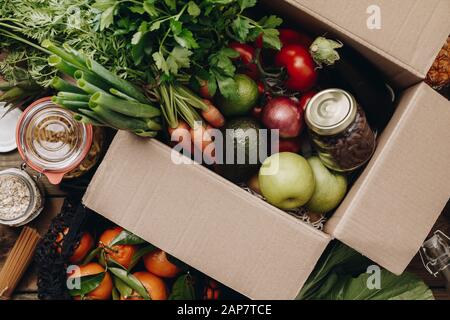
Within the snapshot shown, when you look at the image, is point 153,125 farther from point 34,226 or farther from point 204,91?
point 34,226

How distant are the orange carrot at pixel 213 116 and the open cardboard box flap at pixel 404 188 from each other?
29cm

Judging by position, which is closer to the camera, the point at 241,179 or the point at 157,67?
the point at 157,67

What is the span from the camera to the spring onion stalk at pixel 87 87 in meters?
0.76

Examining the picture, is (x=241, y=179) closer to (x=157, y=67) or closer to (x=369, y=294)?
(x=157, y=67)

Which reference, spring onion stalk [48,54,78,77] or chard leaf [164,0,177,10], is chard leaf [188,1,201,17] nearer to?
chard leaf [164,0,177,10]

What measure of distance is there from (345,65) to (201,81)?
283mm

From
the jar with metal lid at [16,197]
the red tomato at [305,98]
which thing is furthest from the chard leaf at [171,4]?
the jar with metal lid at [16,197]

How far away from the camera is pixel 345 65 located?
923 millimetres

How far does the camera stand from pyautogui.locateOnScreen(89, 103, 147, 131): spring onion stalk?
0.77 metres

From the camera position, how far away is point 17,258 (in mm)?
1117

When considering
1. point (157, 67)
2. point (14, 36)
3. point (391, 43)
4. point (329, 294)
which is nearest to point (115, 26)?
point (157, 67)

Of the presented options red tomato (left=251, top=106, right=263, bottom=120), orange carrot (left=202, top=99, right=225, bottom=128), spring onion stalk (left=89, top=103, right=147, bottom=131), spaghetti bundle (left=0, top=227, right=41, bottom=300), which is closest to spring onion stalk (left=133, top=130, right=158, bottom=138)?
spring onion stalk (left=89, top=103, right=147, bottom=131)

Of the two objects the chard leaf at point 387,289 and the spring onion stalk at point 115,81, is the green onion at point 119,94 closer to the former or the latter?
the spring onion stalk at point 115,81

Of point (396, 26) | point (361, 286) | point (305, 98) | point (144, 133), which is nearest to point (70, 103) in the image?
point (144, 133)
